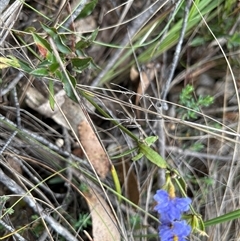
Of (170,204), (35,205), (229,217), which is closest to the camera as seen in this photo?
(170,204)

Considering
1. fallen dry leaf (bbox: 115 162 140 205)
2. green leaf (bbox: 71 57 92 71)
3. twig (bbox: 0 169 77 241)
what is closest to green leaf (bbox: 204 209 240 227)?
fallen dry leaf (bbox: 115 162 140 205)

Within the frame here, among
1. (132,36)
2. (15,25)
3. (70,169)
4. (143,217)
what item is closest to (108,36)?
(132,36)

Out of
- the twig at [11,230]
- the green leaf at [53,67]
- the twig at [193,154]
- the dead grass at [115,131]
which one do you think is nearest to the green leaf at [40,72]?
the green leaf at [53,67]

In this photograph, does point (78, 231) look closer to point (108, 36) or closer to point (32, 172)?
point (32, 172)

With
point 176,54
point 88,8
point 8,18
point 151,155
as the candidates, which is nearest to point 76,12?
point 88,8

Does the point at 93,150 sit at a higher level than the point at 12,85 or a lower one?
lower

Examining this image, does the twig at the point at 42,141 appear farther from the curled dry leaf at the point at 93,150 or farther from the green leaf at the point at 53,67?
the green leaf at the point at 53,67

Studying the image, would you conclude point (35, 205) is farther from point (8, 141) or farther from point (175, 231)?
point (175, 231)
